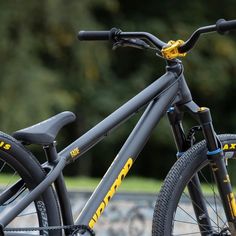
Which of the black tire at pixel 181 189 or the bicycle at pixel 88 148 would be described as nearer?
the bicycle at pixel 88 148

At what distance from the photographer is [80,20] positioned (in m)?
15.5

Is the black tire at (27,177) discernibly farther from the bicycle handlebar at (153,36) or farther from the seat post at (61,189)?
the bicycle handlebar at (153,36)

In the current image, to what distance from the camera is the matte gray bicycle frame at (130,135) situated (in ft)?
10.4

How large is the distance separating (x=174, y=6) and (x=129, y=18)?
37.0 inches

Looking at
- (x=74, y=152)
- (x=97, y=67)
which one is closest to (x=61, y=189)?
(x=74, y=152)

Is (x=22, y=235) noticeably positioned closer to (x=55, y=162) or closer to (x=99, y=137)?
(x=55, y=162)

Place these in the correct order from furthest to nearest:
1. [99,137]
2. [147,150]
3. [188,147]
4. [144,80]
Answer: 1. [147,150]
2. [144,80]
3. [188,147]
4. [99,137]

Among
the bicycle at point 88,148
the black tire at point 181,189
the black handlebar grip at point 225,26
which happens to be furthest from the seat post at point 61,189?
the black handlebar grip at point 225,26

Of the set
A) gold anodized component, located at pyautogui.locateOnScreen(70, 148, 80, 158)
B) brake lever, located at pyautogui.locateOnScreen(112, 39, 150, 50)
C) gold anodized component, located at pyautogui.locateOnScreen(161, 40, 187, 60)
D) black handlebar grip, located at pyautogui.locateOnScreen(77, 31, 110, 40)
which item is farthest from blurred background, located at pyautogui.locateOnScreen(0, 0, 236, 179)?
gold anodized component, located at pyautogui.locateOnScreen(70, 148, 80, 158)

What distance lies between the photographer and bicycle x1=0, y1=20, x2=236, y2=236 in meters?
3.07

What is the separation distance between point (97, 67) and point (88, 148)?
12.7 meters

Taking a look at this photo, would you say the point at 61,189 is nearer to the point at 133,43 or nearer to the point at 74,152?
the point at 74,152

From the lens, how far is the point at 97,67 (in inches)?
627

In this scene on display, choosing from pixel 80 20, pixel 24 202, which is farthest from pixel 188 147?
pixel 80 20
